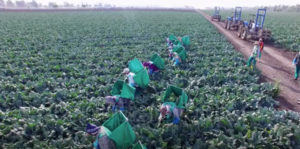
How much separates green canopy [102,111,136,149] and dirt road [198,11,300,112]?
643 centimetres

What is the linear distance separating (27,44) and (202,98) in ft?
48.0

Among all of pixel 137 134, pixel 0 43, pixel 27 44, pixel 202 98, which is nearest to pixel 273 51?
pixel 202 98

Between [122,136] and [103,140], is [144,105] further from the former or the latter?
[103,140]

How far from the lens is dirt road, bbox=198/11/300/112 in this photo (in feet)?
29.4

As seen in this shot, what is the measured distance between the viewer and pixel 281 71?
12.5 metres

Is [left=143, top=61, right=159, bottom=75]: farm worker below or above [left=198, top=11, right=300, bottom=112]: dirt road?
above

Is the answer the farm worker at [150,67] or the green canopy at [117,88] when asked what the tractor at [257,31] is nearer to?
the farm worker at [150,67]

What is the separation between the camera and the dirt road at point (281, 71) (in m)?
8.95

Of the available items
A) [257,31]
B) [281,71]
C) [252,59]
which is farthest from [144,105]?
[257,31]

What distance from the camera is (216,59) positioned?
13055mm

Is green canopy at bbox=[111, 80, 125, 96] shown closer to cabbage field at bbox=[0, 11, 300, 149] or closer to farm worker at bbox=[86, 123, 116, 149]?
cabbage field at bbox=[0, 11, 300, 149]

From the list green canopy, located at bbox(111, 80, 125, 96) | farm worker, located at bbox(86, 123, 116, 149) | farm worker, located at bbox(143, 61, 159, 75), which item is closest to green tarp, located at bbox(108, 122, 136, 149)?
farm worker, located at bbox(86, 123, 116, 149)

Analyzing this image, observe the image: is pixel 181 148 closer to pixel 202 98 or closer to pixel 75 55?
pixel 202 98

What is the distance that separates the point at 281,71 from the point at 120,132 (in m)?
11.4
